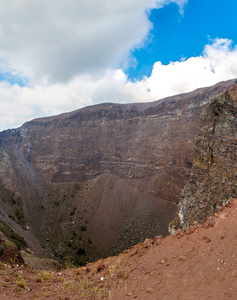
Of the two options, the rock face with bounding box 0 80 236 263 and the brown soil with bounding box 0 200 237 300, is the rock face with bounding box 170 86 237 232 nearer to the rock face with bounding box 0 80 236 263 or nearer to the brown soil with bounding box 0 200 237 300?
the brown soil with bounding box 0 200 237 300

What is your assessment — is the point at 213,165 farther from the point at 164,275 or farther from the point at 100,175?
the point at 100,175

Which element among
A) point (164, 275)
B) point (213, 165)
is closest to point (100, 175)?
point (213, 165)

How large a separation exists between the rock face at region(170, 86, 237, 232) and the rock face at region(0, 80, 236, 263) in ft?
41.4

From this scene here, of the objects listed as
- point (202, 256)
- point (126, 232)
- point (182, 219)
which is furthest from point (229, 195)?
point (126, 232)

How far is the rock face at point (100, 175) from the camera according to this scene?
24703mm

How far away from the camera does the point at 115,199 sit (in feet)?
101

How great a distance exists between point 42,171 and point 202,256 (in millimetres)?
41756

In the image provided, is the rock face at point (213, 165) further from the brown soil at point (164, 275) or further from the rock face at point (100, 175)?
the rock face at point (100, 175)

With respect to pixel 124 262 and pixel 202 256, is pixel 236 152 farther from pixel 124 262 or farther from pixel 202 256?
pixel 124 262

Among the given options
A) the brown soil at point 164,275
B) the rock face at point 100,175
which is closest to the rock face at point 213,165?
the brown soil at point 164,275

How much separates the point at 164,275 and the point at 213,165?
32.8 ft

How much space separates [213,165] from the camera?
12.8 metres

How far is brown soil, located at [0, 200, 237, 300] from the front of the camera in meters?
4.27

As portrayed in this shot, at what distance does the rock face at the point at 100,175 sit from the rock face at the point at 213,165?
41.4 ft
